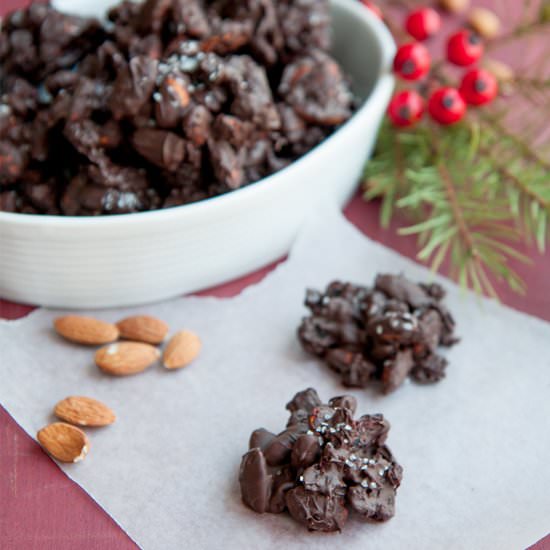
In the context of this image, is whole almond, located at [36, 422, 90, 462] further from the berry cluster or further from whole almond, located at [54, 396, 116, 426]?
the berry cluster

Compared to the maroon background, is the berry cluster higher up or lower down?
higher up

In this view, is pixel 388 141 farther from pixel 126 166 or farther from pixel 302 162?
pixel 126 166

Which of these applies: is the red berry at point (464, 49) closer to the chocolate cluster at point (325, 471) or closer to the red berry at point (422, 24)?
the red berry at point (422, 24)

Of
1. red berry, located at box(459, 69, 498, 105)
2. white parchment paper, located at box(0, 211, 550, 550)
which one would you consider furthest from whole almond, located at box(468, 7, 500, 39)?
white parchment paper, located at box(0, 211, 550, 550)

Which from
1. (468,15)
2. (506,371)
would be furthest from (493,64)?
(506,371)

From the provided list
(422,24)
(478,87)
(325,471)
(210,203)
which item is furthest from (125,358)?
(422,24)

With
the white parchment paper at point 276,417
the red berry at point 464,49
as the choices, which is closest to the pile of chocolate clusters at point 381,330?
the white parchment paper at point 276,417

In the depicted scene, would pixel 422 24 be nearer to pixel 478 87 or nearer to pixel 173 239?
pixel 478 87
